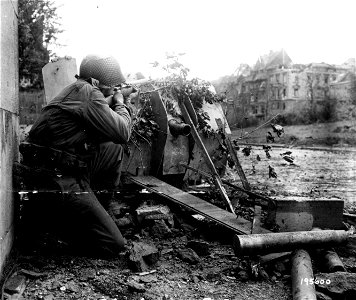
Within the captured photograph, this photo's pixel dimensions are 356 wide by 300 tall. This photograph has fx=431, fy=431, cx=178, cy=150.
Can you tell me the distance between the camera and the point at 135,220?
503 centimetres

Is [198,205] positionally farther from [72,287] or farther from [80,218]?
[72,287]

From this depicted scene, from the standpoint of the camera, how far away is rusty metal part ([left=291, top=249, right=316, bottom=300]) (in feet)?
10.5

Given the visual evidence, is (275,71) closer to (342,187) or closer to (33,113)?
(33,113)

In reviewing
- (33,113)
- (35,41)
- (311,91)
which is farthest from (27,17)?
(311,91)

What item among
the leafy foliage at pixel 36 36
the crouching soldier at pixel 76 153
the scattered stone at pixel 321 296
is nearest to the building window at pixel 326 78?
the leafy foliage at pixel 36 36

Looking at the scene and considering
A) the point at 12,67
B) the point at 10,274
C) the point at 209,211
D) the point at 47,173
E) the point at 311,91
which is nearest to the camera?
the point at 10,274

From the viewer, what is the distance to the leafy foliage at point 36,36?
21156 mm

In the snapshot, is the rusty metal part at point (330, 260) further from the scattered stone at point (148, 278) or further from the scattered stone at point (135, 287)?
the scattered stone at point (135, 287)

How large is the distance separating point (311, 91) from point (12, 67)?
3624 centimetres

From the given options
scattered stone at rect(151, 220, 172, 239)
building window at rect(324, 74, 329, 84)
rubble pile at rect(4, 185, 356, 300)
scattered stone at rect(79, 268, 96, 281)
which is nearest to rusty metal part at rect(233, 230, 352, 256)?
rubble pile at rect(4, 185, 356, 300)

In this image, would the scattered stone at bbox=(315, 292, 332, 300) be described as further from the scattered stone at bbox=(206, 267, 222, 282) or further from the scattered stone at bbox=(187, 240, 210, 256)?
the scattered stone at bbox=(187, 240, 210, 256)

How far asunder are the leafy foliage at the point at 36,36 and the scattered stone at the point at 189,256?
18619mm

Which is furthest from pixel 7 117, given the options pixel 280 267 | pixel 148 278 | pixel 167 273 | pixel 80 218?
pixel 280 267

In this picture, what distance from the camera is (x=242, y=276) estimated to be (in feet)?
12.2
